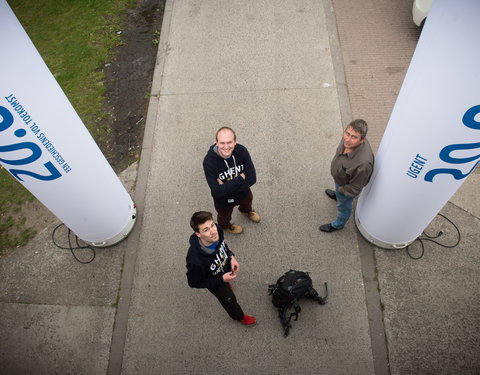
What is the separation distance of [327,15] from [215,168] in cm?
611

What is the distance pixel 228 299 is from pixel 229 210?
122 cm

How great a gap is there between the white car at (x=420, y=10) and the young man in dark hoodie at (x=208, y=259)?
6669 mm

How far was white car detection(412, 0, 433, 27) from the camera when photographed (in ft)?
21.5

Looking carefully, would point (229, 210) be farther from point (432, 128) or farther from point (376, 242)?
point (432, 128)

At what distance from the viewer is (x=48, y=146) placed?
327 centimetres

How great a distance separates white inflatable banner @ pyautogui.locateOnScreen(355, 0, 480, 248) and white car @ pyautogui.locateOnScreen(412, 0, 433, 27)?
4.95 meters

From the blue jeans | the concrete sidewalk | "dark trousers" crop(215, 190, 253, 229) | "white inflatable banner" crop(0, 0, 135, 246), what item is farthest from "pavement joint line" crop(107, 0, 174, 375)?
the blue jeans

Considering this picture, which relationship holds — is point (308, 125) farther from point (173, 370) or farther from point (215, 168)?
point (173, 370)

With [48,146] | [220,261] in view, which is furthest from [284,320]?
[48,146]

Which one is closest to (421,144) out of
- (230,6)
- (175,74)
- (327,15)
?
(175,74)

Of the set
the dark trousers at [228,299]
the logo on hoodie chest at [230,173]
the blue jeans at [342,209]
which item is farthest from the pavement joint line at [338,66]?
the dark trousers at [228,299]

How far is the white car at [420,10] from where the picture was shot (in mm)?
6548

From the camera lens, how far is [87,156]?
147 inches

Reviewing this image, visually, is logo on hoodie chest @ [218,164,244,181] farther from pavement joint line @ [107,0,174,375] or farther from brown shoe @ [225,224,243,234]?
pavement joint line @ [107,0,174,375]
